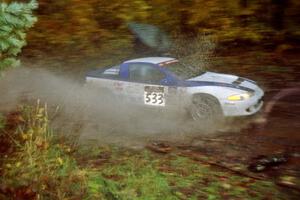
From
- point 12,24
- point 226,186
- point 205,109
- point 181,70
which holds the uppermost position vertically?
point 12,24

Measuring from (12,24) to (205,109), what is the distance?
5188mm

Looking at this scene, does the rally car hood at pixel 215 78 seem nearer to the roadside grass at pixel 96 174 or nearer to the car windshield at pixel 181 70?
the car windshield at pixel 181 70

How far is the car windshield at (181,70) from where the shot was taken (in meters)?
9.66

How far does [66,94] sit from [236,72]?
483 centimetres

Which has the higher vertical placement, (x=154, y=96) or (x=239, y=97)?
(x=239, y=97)

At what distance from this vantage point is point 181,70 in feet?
32.3

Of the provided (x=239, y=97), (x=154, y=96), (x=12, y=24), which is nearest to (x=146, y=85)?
(x=154, y=96)

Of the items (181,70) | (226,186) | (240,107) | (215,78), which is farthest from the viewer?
(181,70)

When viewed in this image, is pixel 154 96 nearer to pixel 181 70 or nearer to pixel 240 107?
pixel 181 70

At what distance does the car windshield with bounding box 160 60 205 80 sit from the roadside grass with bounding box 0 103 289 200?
2.30 m

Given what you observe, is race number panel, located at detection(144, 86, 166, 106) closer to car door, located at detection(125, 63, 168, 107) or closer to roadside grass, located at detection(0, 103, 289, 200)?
car door, located at detection(125, 63, 168, 107)

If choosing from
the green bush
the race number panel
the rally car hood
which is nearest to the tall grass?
the green bush

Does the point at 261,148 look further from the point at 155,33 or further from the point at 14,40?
the point at 155,33

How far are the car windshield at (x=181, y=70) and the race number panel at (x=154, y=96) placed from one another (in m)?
0.52
